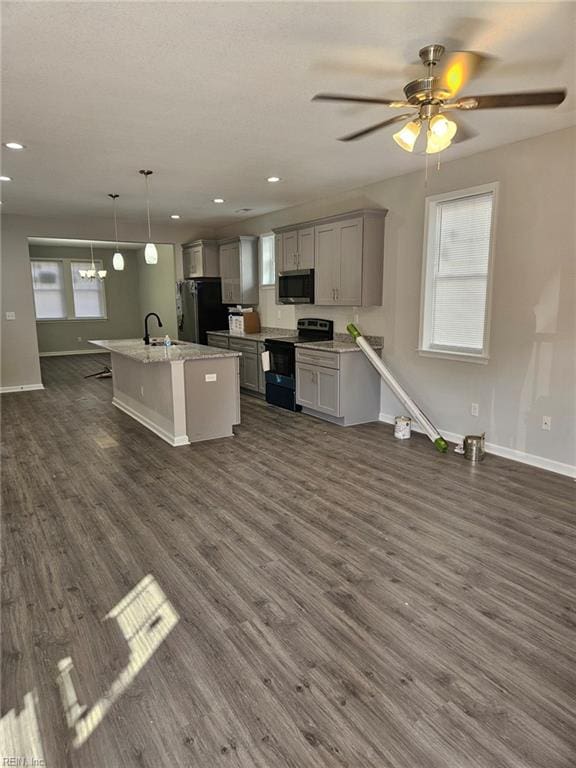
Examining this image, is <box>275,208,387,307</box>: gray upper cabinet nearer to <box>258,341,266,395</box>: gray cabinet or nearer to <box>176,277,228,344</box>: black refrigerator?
<box>258,341,266,395</box>: gray cabinet

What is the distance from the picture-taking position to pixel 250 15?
2.08 meters

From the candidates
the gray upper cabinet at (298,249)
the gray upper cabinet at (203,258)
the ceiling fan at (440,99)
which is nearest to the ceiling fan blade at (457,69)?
the ceiling fan at (440,99)

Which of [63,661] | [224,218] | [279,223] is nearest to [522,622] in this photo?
[63,661]

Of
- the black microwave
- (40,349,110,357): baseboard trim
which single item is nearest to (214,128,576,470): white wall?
the black microwave

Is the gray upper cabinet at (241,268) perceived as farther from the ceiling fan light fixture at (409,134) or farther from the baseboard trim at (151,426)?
the ceiling fan light fixture at (409,134)

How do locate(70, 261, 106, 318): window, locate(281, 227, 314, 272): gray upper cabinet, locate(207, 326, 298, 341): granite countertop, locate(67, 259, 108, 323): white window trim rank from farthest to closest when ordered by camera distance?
locate(70, 261, 106, 318): window
locate(67, 259, 108, 323): white window trim
locate(207, 326, 298, 341): granite countertop
locate(281, 227, 314, 272): gray upper cabinet

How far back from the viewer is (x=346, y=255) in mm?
5434

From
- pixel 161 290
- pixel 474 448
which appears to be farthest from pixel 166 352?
pixel 161 290

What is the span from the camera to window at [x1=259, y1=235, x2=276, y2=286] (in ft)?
24.6

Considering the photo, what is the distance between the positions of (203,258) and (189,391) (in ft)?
13.2

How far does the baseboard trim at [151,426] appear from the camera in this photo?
4.80 m

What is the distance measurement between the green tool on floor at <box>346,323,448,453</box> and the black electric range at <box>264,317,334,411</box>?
75 cm

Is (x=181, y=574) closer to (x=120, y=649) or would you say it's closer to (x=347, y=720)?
(x=120, y=649)

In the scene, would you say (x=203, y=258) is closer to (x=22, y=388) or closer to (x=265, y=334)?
(x=265, y=334)
